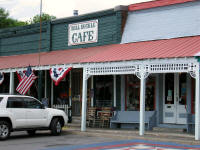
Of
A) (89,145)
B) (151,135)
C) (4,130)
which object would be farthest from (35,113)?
(151,135)

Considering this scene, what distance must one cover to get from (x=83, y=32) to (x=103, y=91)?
3.54 metres

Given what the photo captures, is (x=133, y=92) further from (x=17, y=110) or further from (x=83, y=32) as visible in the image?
(x=17, y=110)

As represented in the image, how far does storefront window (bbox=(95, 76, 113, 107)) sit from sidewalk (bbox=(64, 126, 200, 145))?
263cm

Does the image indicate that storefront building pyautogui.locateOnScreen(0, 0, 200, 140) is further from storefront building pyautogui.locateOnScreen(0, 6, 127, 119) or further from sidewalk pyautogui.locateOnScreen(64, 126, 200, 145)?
sidewalk pyautogui.locateOnScreen(64, 126, 200, 145)

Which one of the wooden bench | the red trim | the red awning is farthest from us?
the red trim

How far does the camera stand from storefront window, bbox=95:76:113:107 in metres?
20.2

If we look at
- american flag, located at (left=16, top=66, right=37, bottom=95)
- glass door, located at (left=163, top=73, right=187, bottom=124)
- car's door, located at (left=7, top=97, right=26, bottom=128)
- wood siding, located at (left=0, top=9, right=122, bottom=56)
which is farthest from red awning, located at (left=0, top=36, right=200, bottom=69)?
car's door, located at (left=7, top=97, right=26, bottom=128)

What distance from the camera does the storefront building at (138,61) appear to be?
15.5 m

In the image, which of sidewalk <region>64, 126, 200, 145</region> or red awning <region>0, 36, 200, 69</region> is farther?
red awning <region>0, 36, 200, 69</region>

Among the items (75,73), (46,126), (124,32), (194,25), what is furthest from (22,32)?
(194,25)

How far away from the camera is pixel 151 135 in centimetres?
1562

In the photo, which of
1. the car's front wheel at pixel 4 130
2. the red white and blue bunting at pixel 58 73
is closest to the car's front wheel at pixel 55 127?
the car's front wheel at pixel 4 130

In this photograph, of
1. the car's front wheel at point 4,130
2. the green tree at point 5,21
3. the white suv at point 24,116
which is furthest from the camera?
the green tree at point 5,21

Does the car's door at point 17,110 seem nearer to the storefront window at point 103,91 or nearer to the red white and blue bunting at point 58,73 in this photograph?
the red white and blue bunting at point 58,73
